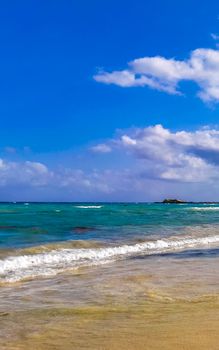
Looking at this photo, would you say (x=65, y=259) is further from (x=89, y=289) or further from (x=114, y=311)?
(x=114, y=311)

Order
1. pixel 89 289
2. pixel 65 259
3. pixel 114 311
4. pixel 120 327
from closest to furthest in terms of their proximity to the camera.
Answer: pixel 120 327, pixel 114 311, pixel 89 289, pixel 65 259

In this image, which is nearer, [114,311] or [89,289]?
[114,311]

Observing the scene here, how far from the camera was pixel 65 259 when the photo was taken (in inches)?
608

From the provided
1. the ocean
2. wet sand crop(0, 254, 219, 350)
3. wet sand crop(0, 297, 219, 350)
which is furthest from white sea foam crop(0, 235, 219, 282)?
wet sand crop(0, 297, 219, 350)

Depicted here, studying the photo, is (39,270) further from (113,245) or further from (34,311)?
(113,245)

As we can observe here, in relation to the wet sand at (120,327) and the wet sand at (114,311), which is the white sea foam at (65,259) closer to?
the wet sand at (114,311)

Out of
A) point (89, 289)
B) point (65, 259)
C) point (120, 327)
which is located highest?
point (120, 327)

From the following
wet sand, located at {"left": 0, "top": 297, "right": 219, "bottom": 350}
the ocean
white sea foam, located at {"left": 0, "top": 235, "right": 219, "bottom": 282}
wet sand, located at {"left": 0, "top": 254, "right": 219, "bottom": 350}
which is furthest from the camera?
white sea foam, located at {"left": 0, "top": 235, "right": 219, "bottom": 282}

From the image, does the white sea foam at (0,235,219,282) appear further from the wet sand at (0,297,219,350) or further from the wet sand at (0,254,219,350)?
the wet sand at (0,297,219,350)

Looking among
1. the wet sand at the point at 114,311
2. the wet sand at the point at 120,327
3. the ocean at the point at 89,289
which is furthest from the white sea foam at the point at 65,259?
the wet sand at the point at 120,327

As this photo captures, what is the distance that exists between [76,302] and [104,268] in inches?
199

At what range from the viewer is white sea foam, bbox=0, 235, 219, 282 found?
12383 mm

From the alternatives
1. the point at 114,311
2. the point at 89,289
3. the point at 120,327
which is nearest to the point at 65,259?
the point at 89,289

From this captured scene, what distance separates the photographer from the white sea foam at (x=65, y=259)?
12.4 metres
